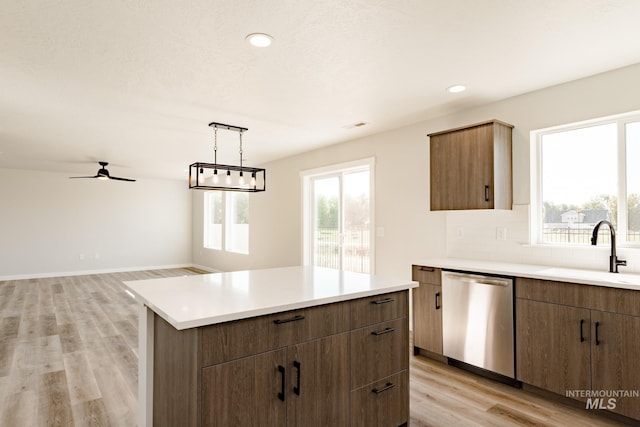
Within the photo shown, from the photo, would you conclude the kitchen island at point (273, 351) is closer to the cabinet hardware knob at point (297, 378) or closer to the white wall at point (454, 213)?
the cabinet hardware knob at point (297, 378)

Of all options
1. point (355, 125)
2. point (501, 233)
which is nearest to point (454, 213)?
point (501, 233)

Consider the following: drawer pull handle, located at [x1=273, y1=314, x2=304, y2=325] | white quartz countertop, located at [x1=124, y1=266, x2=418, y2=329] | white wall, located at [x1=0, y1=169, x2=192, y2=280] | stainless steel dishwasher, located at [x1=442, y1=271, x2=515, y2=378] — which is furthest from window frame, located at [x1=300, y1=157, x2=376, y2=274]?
white wall, located at [x1=0, y1=169, x2=192, y2=280]

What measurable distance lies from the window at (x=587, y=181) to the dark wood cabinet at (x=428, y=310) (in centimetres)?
99

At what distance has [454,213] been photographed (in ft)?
12.5

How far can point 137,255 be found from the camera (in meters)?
9.24

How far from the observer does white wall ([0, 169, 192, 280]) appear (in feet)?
25.5

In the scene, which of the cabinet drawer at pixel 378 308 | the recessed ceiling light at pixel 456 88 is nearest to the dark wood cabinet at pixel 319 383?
the cabinet drawer at pixel 378 308

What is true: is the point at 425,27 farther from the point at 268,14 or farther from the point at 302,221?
the point at 302,221

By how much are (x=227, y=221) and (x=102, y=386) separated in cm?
573

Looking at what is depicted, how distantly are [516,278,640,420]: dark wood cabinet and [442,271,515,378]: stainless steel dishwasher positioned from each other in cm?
9

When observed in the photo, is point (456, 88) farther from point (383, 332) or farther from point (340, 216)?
point (340, 216)

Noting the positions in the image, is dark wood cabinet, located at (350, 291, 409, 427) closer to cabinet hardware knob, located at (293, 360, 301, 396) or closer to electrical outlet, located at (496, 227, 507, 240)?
cabinet hardware knob, located at (293, 360, 301, 396)

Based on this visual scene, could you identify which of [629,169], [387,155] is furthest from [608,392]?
[387,155]

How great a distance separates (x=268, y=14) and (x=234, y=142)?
337 cm
